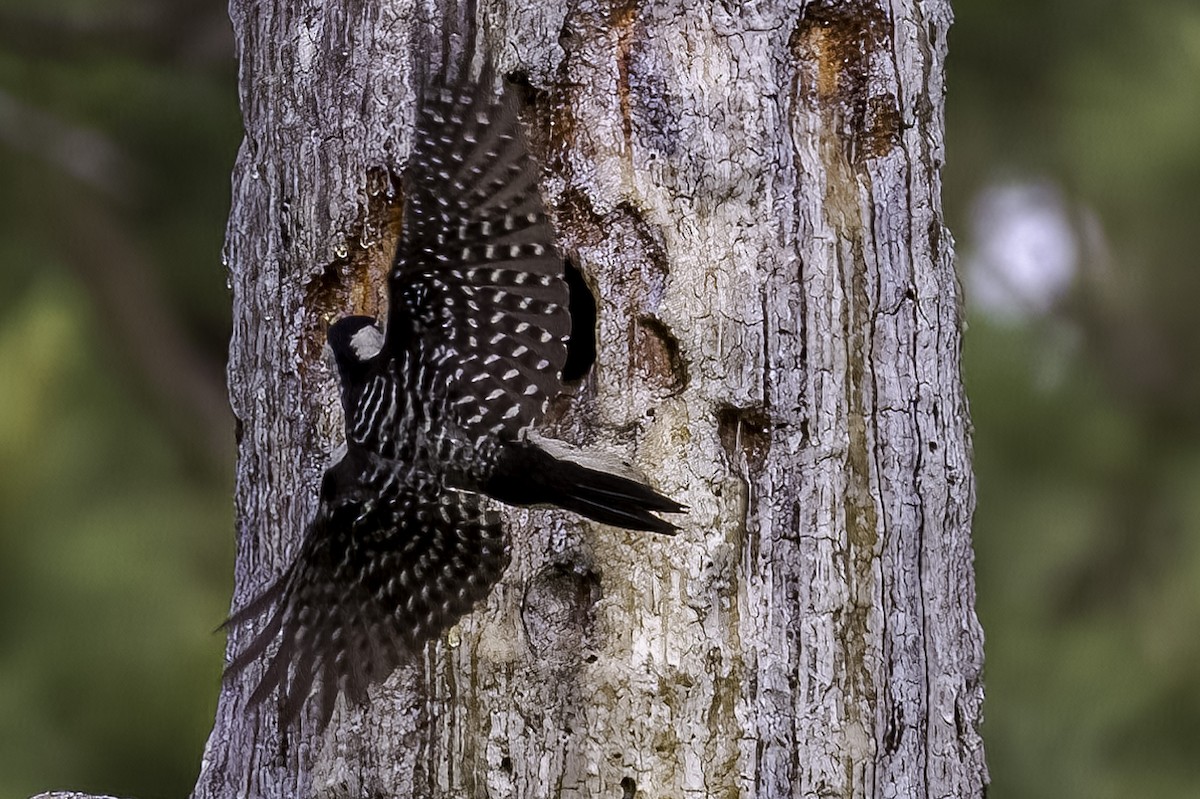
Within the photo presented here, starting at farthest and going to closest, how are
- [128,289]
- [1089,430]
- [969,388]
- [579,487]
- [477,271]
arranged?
1. [128,289]
2. [1089,430]
3. [969,388]
4. [477,271]
5. [579,487]

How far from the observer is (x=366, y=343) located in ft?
6.05

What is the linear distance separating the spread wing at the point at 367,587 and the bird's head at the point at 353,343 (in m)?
0.13

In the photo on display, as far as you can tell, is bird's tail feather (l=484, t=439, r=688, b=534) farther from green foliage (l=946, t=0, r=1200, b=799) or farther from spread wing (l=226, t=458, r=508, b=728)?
green foliage (l=946, t=0, r=1200, b=799)

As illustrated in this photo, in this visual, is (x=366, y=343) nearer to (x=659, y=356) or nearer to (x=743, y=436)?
(x=659, y=356)

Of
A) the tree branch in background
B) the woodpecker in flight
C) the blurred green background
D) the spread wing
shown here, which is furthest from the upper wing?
the tree branch in background

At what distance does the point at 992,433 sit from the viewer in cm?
456

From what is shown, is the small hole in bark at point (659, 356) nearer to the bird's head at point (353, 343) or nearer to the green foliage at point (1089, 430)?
the bird's head at point (353, 343)

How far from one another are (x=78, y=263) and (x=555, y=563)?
3.56m

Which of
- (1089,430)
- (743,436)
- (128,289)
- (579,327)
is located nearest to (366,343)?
(579,327)

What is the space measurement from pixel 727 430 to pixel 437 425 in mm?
389

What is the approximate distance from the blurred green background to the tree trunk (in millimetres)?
2673

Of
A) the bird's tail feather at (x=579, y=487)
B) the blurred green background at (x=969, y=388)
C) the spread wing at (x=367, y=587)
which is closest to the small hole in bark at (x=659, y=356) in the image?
the bird's tail feather at (x=579, y=487)

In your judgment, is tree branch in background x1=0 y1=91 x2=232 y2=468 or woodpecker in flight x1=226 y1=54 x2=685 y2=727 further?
tree branch in background x1=0 y1=91 x2=232 y2=468

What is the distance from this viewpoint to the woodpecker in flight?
1.76 meters
